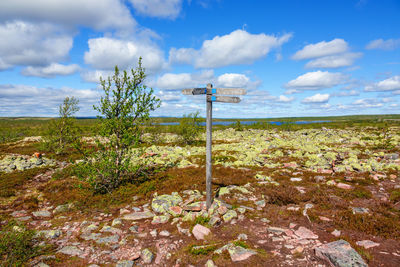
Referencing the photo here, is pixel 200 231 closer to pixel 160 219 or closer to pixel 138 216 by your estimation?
pixel 160 219

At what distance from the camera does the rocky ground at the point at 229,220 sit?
213 inches

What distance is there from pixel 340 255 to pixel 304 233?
4.64 feet

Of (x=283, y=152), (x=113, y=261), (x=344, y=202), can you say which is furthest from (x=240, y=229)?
(x=283, y=152)

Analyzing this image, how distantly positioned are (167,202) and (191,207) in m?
1.34

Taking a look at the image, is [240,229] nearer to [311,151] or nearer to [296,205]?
[296,205]

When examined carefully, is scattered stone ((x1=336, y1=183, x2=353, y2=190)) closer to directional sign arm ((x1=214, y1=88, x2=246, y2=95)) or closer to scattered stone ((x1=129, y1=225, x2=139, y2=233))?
directional sign arm ((x1=214, y1=88, x2=246, y2=95))

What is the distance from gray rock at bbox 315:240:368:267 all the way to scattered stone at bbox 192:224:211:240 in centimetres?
312

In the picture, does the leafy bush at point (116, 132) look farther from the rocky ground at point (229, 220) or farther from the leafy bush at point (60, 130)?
the leafy bush at point (60, 130)

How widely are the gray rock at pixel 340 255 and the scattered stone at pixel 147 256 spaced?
433 cm

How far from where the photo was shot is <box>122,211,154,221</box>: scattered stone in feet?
26.5

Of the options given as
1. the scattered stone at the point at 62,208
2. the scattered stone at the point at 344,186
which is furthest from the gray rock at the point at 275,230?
the scattered stone at the point at 62,208

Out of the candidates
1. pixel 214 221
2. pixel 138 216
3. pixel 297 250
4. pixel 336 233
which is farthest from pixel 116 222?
pixel 336 233

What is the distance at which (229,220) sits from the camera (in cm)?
745

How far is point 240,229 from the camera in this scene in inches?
268
